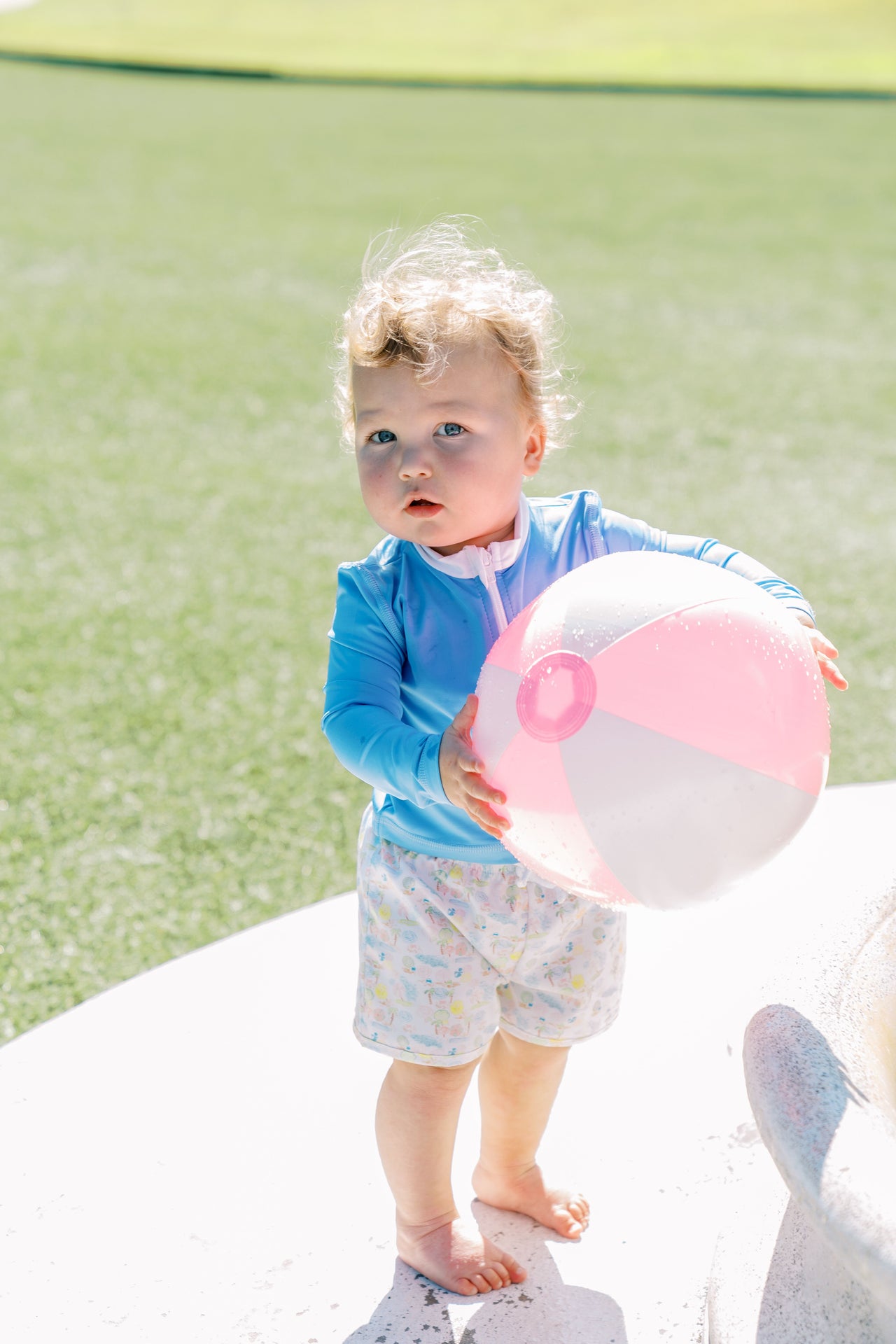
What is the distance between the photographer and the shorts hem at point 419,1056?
209 cm

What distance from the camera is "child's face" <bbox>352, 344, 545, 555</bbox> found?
191cm

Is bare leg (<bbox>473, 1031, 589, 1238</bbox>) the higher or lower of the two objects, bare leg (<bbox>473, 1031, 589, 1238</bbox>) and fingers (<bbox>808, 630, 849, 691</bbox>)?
the lower

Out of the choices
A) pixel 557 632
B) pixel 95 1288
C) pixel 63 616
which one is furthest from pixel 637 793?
pixel 63 616

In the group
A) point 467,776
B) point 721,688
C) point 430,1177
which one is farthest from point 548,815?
point 430,1177

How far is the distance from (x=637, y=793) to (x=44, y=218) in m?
11.2

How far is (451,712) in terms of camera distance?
2.06m

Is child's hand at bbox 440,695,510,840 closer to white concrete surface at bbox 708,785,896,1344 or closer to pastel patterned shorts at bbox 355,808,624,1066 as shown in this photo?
pastel patterned shorts at bbox 355,808,624,1066

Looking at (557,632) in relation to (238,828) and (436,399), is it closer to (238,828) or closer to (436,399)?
(436,399)

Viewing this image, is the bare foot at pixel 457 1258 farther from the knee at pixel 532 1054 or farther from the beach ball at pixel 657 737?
the beach ball at pixel 657 737

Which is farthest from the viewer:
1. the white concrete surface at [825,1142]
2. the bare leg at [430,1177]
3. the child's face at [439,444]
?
the bare leg at [430,1177]

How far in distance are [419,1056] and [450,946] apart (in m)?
0.17

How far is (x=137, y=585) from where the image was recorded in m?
5.18

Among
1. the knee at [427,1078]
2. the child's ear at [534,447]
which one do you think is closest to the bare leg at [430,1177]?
the knee at [427,1078]

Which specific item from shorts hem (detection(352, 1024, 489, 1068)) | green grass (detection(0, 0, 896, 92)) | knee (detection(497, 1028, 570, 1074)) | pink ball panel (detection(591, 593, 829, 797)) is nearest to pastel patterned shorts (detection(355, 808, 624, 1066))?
shorts hem (detection(352, 1024, 489, 1068))
